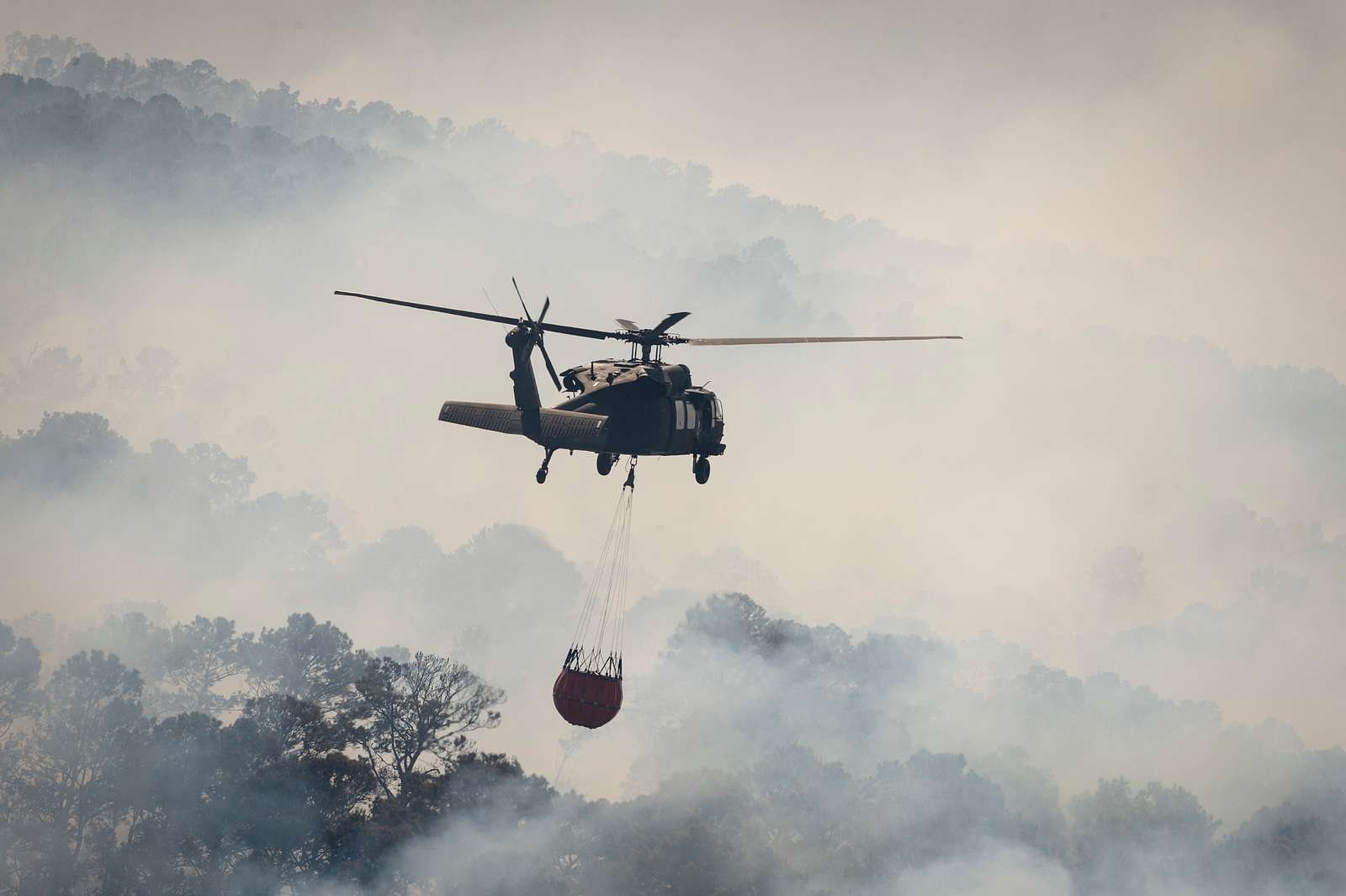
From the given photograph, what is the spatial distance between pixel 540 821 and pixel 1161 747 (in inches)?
3272

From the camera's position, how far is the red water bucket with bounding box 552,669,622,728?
57.0 meters

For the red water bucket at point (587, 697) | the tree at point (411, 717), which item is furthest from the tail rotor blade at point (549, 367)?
the tree at point (411, 717)

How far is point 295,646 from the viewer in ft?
523

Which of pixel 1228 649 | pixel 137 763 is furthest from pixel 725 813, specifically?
pixel 1228 649

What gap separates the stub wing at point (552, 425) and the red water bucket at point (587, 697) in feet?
31.1

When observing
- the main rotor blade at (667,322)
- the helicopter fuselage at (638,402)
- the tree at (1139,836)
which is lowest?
the helicopter fuselage at (638,402)

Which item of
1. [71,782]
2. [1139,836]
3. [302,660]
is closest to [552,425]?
[71,782]

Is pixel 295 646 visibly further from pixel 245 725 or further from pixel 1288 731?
pixel 1288 731

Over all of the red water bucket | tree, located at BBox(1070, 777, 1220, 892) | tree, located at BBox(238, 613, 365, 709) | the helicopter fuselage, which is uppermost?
tree, located at BBox(238, 613, 365, 709)

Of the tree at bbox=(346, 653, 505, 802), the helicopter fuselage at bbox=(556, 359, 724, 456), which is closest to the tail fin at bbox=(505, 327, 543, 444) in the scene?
the helicopter fuselage at bbox=(556, 359, 724, 456)

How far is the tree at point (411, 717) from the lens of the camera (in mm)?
122000

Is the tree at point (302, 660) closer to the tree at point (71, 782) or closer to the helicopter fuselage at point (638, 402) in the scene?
the tree at point (71, 782)

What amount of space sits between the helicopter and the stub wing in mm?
33

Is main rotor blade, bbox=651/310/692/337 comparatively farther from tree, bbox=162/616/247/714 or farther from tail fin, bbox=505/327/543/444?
tree, bbox=162/616/247/714
